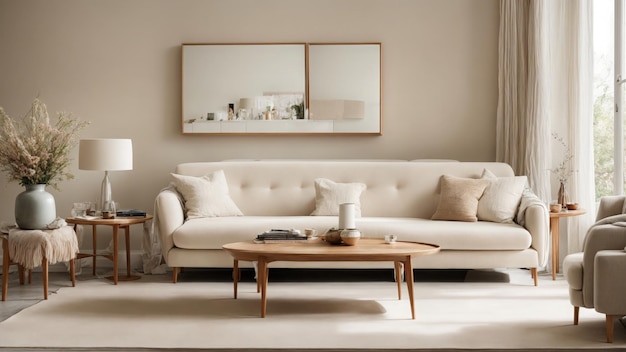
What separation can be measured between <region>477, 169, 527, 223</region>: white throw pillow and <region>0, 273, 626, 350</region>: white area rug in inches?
22.0

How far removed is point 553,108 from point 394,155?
1420mm

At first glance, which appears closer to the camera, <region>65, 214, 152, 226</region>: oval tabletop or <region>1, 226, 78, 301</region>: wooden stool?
<region>1, 226, 78, 301</region>: wooden stool

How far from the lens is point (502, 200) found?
5.48 meters

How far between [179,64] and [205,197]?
148 centimetres

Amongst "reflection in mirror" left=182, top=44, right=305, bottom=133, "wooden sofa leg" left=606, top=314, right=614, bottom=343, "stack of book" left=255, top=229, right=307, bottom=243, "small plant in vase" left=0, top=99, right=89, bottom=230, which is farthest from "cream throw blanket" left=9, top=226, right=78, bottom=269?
"wooden sofa leg" left=606, top=314, right=614, bottom=343

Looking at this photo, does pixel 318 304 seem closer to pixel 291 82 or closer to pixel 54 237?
pixel 54 237

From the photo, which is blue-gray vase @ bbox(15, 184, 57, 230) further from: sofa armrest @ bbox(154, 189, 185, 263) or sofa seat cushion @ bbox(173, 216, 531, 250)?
sofa seat cushion @ bbox(173, 216, 531, 250)

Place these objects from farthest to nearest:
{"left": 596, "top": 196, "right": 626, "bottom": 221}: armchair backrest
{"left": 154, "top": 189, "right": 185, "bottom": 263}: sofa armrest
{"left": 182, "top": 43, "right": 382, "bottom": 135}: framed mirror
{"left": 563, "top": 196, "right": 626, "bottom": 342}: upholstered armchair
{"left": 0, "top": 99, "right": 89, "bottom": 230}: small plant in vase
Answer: {"left": 182, "top": 43, "right": 382, "bottom": 135}: framed mirror → {"left": 154, "top": 189, "right": 185, "bottom": 263}: sofa armrest → {"left": 0, "top": 99, "right": 89, "bottom": 230}: small plant in vase → {"left": 596, "top": 196, "right": 626, "bottom": 221}: armchair backrest → {"left": 563, "top": 196, "right": 626, "bottom": 342}: upholstered armchair

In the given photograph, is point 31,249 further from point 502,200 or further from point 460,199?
point 502,200

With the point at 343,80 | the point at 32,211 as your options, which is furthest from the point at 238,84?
the point at 32,211

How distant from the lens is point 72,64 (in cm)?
650

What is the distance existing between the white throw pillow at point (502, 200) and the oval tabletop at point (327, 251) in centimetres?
130

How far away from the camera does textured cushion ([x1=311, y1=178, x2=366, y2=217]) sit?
5691mm

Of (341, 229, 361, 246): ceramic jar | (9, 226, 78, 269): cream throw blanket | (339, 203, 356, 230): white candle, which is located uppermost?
(339, 203, 356, 230): white candle
